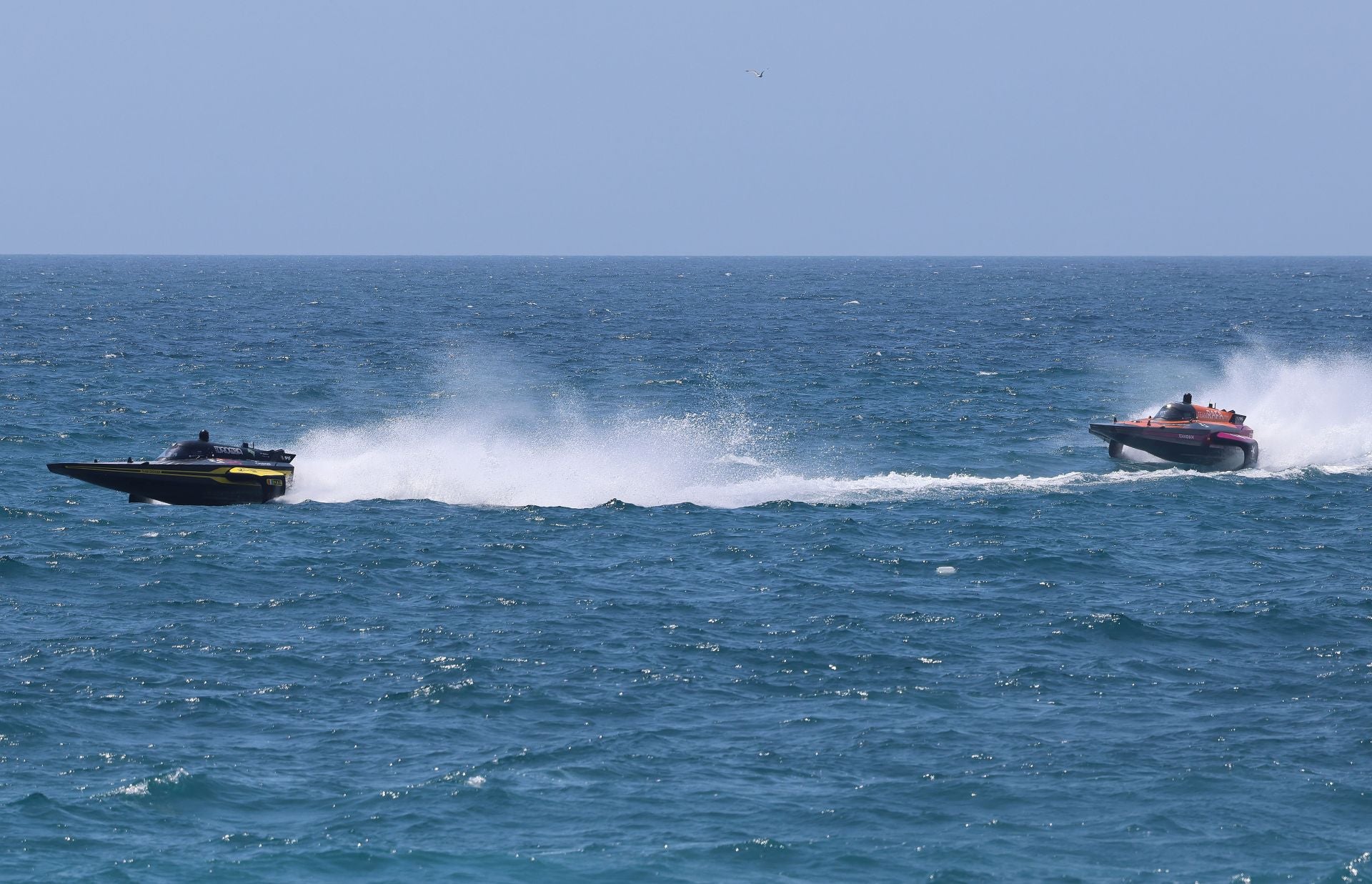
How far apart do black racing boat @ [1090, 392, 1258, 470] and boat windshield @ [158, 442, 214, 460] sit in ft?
102

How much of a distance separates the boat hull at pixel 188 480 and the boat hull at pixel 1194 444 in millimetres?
29805

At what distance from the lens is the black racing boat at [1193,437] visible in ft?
183

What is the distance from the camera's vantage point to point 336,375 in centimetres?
8544

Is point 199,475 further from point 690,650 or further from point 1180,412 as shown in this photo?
point 1180,412

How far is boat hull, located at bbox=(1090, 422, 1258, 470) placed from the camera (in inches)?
2196

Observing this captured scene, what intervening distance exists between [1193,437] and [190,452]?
111 feet

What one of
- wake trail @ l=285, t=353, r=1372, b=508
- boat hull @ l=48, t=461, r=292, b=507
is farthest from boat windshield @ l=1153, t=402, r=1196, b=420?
boat hull @ l=48, t=461, r=292, b=507

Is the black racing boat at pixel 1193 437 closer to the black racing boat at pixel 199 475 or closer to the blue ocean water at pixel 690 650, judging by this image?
the blue ocean water at pixel 690 650

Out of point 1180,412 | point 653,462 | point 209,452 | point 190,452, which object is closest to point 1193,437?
point 1180,412

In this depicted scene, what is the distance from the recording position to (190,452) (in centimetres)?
4619

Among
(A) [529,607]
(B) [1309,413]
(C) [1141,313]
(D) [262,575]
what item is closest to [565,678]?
(A) [529,607]

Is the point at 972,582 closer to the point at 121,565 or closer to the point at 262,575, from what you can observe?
the point at 262,575

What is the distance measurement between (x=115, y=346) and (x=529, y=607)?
75198 millimetres

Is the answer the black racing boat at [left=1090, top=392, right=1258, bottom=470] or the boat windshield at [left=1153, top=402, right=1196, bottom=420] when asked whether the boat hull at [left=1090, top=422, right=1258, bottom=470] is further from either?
the boat windshield at [left=1153, top=402, right=1196, bottom=420]
